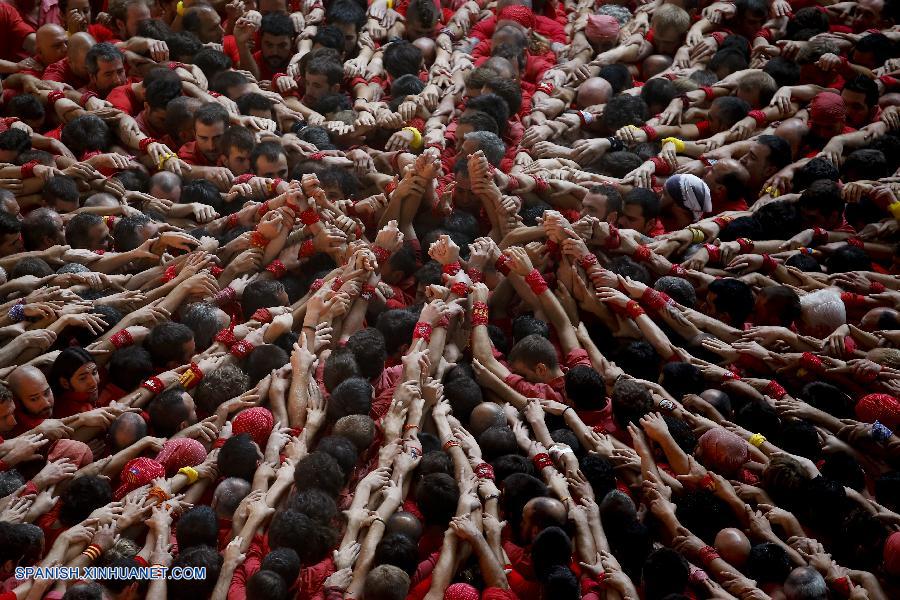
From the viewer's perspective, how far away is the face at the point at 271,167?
8289mm

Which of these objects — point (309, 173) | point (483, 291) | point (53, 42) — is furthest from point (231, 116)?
point (483, 291)

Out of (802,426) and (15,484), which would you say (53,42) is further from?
(802,426)

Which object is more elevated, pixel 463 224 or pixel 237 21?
pixel 237 21

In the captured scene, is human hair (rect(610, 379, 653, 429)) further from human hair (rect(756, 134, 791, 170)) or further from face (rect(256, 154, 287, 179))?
face (rect(256, 154, 287, 179))

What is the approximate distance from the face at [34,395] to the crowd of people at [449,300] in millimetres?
19

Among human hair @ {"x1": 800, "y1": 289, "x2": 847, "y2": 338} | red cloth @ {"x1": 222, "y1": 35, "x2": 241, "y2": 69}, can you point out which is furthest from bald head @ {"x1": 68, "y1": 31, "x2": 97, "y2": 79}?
human hair @ {"x1": 800, "y1": 289, "x2": 847, "y2": 338}

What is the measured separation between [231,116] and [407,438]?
10.8 feet

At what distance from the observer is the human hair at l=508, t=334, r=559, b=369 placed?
23.1 ft

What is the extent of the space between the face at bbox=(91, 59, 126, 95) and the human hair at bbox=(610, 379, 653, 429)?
182 inches

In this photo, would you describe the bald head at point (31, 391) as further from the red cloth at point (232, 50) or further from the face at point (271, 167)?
the red cloth at point (232, 50)

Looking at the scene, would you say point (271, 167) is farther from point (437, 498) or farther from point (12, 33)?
point (437, 498)

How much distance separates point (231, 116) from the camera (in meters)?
8.62

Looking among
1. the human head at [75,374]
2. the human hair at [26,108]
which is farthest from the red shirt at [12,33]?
the human head at [75,374]

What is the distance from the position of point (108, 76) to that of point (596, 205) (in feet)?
12.5
